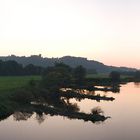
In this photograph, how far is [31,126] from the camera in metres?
62.3

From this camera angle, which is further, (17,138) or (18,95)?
(18,95)

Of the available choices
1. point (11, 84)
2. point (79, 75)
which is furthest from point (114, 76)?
point (11, 84)

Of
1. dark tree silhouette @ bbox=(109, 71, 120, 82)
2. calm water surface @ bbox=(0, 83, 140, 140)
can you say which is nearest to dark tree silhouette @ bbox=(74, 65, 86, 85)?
dark tree silhouette @ bbox=(109, 71, 120, 82)

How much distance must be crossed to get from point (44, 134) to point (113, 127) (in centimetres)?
1299

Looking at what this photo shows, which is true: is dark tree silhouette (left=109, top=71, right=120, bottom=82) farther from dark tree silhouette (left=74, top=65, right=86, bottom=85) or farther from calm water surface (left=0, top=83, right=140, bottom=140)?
calm water surface (left=0, top=83, right=140, bottom=140)

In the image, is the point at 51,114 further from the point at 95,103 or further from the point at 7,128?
the point at 95,103

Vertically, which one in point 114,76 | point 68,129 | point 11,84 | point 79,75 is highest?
point 79,75

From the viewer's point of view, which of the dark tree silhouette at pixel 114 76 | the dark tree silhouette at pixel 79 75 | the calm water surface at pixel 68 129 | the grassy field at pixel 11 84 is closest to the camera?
the calm water surface at pixel 68 129

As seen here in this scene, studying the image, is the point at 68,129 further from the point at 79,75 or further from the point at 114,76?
the point at 114,76

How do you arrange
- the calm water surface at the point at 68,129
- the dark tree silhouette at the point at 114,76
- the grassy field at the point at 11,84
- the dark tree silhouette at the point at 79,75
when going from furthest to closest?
the dark tree silhouette at the point at 114,76, the dark tree silhouette at the point at 79,75, the grassy field at the point at 11,84, the calm water surface at the point at 68,129

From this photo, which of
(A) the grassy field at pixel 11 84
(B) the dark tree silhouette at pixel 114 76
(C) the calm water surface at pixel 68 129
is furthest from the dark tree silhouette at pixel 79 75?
(C) the calm water surface at pixel 68 129

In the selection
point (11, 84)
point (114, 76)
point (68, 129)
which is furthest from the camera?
point (114, 76)

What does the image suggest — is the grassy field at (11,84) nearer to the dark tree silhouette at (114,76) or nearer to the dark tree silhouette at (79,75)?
the dark tree silhouette at (79,75)

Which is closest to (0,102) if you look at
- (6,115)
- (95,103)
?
(6,115)
